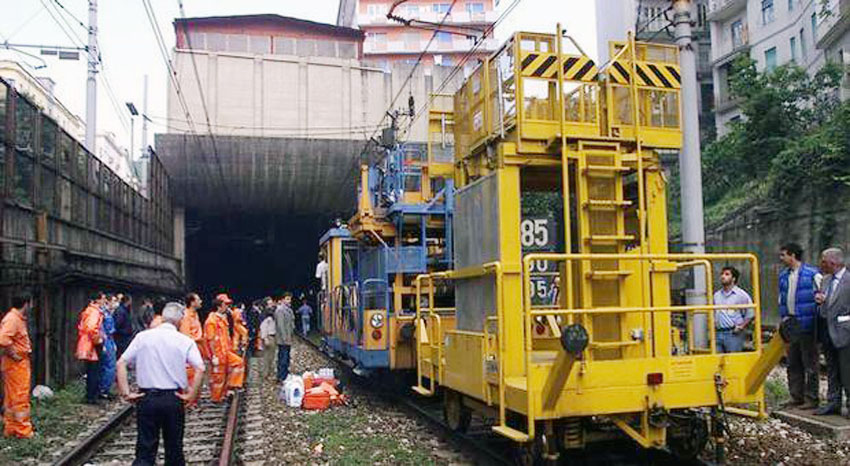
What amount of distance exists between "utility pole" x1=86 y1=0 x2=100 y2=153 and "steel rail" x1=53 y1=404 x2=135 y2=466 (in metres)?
10.3

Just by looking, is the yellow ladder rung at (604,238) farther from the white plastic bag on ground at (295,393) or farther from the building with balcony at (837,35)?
the building with balcony at (837,35)

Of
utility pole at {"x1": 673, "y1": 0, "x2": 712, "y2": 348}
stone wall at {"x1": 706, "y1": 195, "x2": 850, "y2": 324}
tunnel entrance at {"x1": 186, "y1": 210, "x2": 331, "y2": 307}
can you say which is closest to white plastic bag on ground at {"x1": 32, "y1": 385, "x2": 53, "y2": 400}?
utility pole at {"x1": 673, "y1": 0, "x2": 712, "y2": 348}

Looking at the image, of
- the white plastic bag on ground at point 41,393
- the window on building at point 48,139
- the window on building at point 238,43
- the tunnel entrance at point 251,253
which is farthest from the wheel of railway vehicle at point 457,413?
the window on building at point 238,43

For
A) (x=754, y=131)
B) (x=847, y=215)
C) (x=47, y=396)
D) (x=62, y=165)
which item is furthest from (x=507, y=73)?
(x=754, y=131)

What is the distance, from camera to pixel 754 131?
2409 centimetres

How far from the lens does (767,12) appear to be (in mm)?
35094

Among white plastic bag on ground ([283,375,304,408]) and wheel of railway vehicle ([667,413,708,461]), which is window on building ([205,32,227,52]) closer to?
white plastic bag on ground ([283,375,304,408])

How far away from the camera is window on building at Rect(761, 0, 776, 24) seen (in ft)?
114

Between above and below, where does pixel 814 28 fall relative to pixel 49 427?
above

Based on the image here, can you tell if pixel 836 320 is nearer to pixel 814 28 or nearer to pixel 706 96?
pixel 814 28

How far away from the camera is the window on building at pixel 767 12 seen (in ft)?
114

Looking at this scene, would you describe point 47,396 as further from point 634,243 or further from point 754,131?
point 754,131

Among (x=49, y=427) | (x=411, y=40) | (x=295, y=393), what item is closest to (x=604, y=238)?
(x=295, y=393)

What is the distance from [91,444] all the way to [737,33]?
126ft
